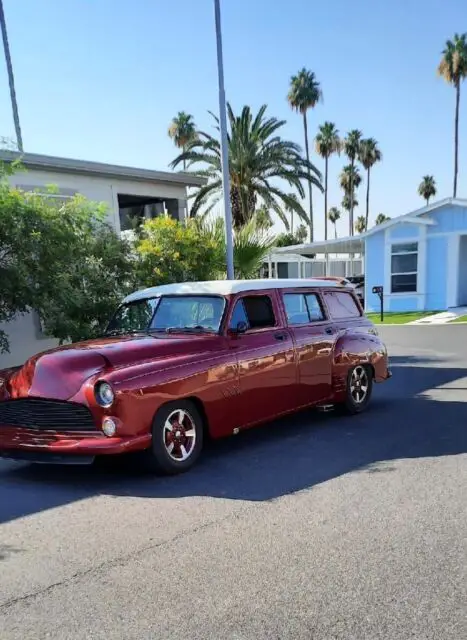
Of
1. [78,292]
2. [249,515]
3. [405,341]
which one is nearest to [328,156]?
[405,341]

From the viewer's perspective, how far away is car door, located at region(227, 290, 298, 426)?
577cm

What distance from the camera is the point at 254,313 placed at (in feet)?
20.5

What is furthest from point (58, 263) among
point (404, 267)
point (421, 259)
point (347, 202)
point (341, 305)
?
point (347, 202)

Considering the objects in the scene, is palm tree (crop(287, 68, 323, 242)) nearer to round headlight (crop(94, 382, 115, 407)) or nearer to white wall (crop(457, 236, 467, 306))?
white wall (crop(457, 236, 467, 306))

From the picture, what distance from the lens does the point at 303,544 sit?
11.9 ft

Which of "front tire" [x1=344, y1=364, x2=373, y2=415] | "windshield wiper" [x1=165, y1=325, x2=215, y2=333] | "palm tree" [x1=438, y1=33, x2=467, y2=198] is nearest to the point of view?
"windshield wiper" [x1=165, y1=325, x2=215, y2=333]

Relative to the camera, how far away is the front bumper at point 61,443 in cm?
465

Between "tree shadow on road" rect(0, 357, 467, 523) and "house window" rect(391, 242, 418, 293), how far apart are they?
17133 mm

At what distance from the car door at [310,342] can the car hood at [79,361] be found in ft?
4.36

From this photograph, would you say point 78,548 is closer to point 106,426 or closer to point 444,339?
point 106,426

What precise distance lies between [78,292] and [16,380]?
2745 millimetres

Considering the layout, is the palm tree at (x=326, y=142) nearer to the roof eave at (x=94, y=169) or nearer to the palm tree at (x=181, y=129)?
the palm tree at (x=181, y=129)

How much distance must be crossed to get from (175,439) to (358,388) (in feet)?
10.6

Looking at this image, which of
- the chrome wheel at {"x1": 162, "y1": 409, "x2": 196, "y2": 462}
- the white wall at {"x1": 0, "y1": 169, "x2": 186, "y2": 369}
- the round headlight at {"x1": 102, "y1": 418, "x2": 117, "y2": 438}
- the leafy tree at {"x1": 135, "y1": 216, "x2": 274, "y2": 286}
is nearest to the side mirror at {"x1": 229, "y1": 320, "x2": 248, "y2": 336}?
the chrome wheel at {"x1": 162, "y1": 409, "x2": 196, "y2": 462}
